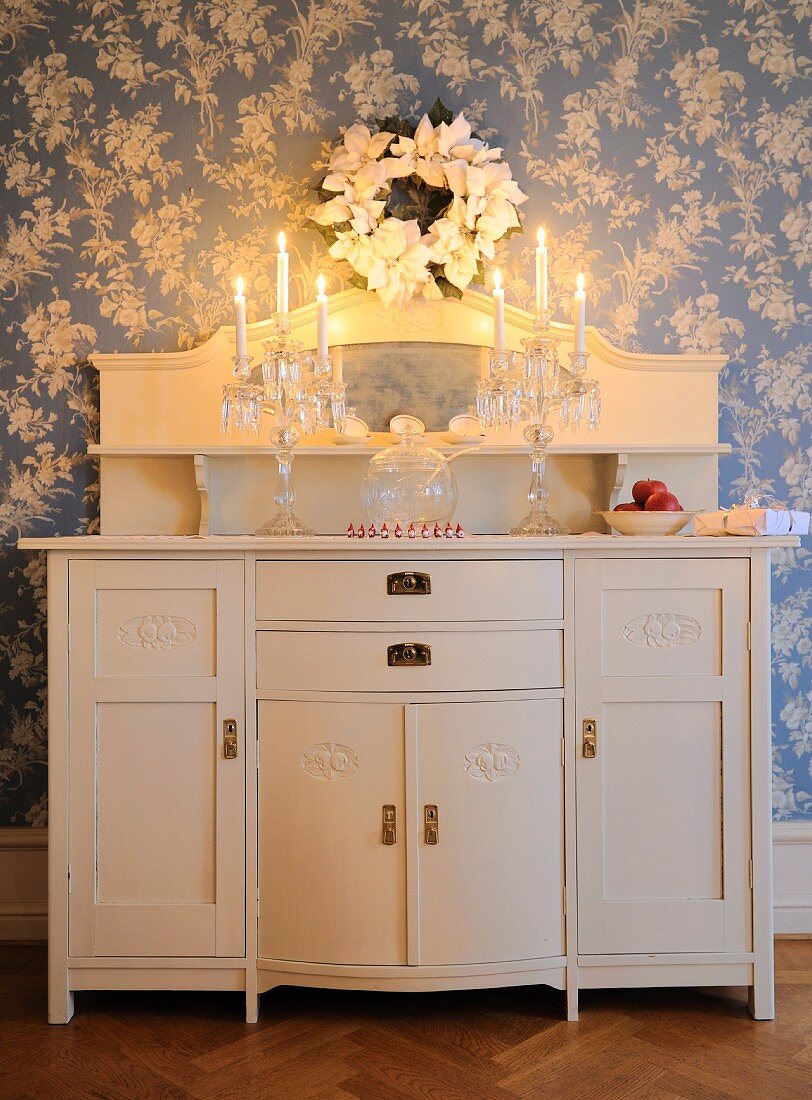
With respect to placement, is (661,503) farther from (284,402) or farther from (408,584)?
(284,402)

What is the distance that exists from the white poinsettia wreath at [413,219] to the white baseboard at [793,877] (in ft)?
5.38

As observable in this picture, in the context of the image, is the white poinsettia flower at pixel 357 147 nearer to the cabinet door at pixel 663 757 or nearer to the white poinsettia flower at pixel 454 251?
the white poinsettia flower at pixel 454 251

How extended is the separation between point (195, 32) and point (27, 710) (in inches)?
71.0

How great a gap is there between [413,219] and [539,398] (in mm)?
591

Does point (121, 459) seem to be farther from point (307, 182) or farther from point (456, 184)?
point (456, 184)

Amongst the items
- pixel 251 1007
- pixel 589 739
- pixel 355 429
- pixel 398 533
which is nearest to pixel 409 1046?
pixel 251 1007

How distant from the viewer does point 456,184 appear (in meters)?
2.14

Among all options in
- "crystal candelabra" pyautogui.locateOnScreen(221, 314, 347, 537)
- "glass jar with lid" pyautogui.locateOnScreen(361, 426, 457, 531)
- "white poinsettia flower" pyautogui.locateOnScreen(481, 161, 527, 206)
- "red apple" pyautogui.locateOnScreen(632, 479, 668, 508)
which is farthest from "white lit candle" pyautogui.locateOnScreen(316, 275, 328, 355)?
"red apple" pyautogui.locateOnScreen(632, 479, 668, 508)

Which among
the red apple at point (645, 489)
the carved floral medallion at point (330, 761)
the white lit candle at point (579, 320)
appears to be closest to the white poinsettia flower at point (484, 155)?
the white lit candle at point (579, 320)

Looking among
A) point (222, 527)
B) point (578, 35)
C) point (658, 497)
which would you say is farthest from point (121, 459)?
point (578, 35)

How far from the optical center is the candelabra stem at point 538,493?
6.33 ft

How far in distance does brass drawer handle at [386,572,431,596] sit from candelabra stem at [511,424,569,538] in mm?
306

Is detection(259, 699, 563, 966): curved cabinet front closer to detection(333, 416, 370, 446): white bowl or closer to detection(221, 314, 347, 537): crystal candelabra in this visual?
detection(221, 314, 347, 537): crystal candelabra

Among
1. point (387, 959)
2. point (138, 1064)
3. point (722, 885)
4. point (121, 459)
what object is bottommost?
point (138, 1064)
